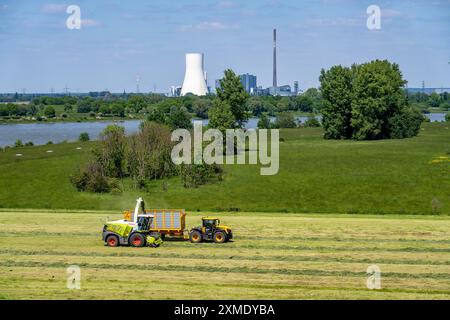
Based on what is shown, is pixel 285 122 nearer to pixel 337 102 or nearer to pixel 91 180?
pixel 337 102

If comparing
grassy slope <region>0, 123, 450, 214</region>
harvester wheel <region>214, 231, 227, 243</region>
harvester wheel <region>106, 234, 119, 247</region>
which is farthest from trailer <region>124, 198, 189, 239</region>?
grassy slope <region>0, 123, 450, 214</region>

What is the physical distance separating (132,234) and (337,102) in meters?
88.6

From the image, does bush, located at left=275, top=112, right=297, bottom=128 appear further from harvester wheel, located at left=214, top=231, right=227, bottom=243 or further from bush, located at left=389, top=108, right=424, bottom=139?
harvester wheel, located at left=214, top=231, right=227, bottom=243

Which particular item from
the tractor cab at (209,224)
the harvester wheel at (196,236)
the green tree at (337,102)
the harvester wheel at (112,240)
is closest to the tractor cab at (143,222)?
the harvester wheel at (112,240)

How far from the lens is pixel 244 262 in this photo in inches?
1344

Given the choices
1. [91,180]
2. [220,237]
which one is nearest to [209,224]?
[220,237]

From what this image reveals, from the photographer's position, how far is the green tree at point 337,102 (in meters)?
122

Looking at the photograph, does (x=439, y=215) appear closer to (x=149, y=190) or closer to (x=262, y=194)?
(x=262, y=194)

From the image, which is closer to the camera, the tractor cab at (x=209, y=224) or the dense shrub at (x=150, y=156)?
the tractor cab at (x=209, y=224)

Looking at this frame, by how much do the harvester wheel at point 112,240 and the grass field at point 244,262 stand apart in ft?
1.88

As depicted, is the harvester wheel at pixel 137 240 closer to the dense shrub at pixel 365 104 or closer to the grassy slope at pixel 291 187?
the grassy slope at pixel 291 187

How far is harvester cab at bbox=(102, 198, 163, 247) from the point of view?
3803 cm

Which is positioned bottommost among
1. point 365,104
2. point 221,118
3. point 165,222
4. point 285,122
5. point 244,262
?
point 244,262

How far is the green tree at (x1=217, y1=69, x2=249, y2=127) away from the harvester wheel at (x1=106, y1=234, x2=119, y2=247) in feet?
189
